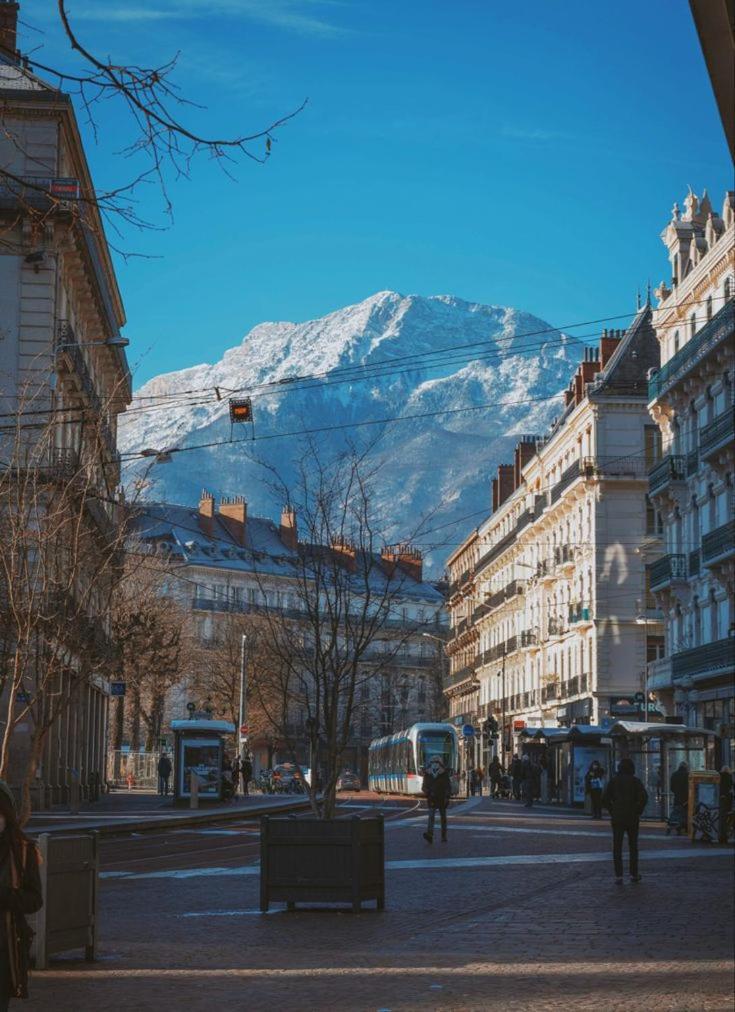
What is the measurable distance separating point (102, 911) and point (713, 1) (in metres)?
10.9

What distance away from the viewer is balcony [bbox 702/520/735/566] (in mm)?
50312

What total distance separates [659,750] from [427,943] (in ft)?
96.7

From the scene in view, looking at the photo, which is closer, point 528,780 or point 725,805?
point 725,805

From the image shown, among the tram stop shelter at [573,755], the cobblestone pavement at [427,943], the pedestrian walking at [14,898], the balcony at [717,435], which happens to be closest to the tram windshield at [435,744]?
the tram stop shelter at [573,755]

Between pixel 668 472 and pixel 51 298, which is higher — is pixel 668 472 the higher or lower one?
the lower one

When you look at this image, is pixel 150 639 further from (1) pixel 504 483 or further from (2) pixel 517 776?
(1) pixel 504 483

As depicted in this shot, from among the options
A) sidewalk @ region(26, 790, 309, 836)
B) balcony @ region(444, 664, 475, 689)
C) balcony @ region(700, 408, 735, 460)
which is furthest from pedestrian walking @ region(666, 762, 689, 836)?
balcony @ region(444, 664, 475, 689)

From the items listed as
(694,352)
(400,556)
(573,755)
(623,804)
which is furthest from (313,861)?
(573,755)

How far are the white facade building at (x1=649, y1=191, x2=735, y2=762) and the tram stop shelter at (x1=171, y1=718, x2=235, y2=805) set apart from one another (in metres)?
14.9

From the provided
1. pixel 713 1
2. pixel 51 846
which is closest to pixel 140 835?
pixel 51 846

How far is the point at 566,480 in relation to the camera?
262 ft

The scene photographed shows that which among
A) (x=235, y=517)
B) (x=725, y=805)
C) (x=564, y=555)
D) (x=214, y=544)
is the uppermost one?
(x=235, y=517)

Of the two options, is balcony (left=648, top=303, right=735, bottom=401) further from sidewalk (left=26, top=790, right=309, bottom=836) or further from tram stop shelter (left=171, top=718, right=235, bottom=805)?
tram stop shelter (left=171, top=718, right=235, bottom=805)

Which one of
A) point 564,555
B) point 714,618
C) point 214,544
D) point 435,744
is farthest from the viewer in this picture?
point 214,544
